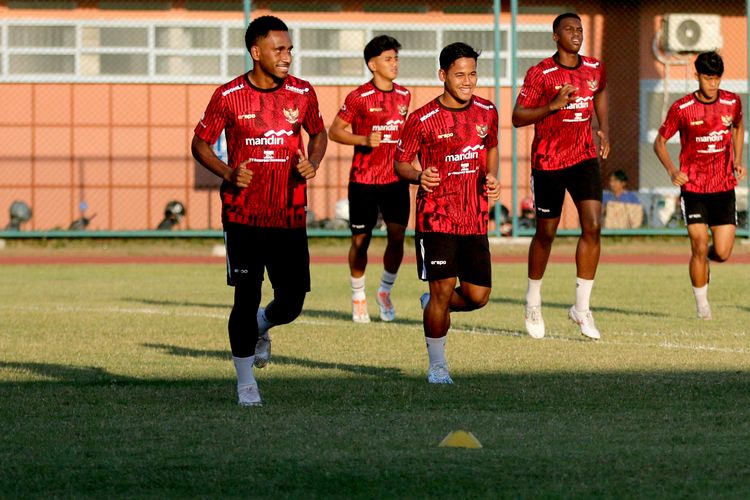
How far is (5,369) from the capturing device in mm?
10320

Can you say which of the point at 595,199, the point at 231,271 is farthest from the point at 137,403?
the point at 595,199

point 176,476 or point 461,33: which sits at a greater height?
point 461,33

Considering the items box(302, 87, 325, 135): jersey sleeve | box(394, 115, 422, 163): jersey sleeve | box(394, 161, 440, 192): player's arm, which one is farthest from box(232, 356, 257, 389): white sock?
box(394, 115, 422, 163): jersey sleeve

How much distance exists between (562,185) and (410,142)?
3.17 meters

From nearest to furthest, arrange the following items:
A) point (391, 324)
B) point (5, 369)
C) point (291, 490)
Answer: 1. point (291, 490)
2. point (5, 369)
3. point (391, 324)

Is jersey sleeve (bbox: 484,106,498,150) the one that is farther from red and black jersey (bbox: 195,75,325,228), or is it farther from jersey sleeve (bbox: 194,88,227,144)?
jersey sleeve (bbox: 194,88,227,144)

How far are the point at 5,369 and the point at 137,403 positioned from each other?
2.04 meters

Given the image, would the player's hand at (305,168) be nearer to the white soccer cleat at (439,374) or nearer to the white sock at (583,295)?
the white soccer cleat at (439,374)

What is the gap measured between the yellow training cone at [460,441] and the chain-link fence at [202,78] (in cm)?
1776

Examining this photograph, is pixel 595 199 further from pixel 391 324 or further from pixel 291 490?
pixel 291 490

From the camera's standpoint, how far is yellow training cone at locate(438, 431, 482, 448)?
22.9 feet

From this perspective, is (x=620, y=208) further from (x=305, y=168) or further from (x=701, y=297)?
(x=305, y=168)

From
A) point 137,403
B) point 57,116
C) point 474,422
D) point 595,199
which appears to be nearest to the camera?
point 474,422

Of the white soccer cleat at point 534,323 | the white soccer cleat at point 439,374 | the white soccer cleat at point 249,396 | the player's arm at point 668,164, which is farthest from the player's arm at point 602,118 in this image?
the white soccer cleat at point 249,396
